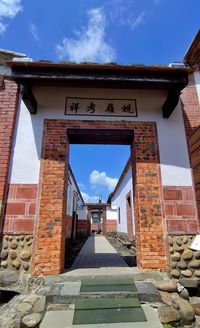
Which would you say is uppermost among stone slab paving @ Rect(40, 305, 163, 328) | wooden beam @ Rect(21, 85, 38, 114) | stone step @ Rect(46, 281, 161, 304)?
wooden beam @ Rect(21, 85, 38, 114)

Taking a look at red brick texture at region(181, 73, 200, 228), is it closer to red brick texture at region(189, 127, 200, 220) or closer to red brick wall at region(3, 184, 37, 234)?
red brick texture at region(189, 127, 200, 220)

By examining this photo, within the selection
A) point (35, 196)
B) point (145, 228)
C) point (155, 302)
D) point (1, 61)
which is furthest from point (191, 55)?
point (155, 302)

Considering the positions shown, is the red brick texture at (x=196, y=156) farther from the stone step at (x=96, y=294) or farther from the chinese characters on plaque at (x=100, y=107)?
the stone step at (x=96, y=294)

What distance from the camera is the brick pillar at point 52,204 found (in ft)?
11.0

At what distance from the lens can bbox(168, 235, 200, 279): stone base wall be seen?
130 inches

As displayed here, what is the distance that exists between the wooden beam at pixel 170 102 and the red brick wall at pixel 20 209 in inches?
117

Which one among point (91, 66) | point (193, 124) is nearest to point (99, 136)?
point (91, 66)

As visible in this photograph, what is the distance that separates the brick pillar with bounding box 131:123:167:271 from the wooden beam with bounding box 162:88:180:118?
1.27ft

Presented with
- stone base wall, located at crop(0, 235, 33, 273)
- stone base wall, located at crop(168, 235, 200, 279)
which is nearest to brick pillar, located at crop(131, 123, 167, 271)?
stone base wall, located at crop(168, 235, 200, 279)

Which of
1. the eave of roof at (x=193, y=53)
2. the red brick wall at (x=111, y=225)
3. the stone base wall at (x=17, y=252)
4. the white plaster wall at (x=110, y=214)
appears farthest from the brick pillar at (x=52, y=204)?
the white plaster wall at (x=110, y=214)

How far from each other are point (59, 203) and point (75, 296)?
1493mm

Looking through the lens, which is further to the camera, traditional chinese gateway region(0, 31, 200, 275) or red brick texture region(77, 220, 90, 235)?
red brick texture region(77, 220, 90, 235)

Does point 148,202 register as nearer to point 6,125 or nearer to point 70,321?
point 70,321

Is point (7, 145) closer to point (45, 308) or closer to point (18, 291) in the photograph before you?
point (18, 291)
